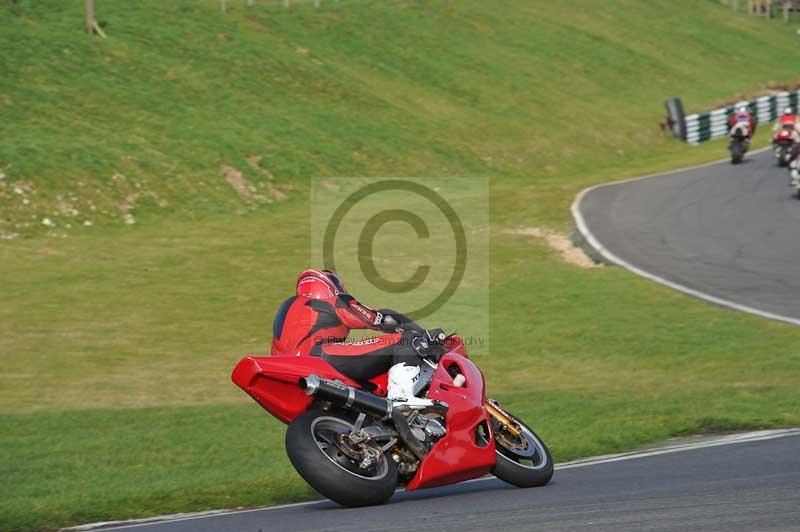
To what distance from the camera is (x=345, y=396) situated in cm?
738

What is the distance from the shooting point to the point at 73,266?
2236cm

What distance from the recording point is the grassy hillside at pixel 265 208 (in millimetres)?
11164

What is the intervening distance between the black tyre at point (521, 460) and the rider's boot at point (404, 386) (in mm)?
793

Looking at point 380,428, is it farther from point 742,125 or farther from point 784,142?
point 742,125

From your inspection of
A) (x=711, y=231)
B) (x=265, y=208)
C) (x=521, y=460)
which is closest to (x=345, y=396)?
(x=521, y=460)

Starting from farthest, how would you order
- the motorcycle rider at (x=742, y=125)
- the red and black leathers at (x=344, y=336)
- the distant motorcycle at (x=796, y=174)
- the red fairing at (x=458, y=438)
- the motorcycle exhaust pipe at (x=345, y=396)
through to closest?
the motorcycle rider at (x=742, y=125)
the distant motorcycle at (x=796, y=174)
the red and black leathers at (x=344, y=336)
the red fairing at (x=458, y=438)
the motorcycle exhaust pipe at (x=345, y=396)

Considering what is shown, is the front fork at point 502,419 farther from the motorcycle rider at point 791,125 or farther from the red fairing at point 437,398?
the motorcycle rider at point 791,125

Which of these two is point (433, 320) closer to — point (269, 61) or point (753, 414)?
point (753, 414)

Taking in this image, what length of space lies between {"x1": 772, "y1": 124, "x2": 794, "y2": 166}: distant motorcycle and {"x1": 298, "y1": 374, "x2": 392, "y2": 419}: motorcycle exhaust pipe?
86.6ft

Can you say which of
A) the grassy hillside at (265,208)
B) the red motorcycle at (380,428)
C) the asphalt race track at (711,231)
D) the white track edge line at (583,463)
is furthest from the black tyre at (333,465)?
the asphalt race track at (711,231)

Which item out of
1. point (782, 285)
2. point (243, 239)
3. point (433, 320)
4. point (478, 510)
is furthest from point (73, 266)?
point (478, 510)

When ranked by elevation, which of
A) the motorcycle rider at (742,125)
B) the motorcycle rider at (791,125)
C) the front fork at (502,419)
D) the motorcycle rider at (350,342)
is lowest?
the motorcycle rider at (742,125)

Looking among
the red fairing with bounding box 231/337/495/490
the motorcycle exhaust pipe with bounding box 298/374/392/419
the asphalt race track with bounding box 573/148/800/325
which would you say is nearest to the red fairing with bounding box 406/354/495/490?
the red fairing with bounding box 231/337/495/490

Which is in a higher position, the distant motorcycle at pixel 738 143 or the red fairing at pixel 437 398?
the red fairing at pixel 437 398
